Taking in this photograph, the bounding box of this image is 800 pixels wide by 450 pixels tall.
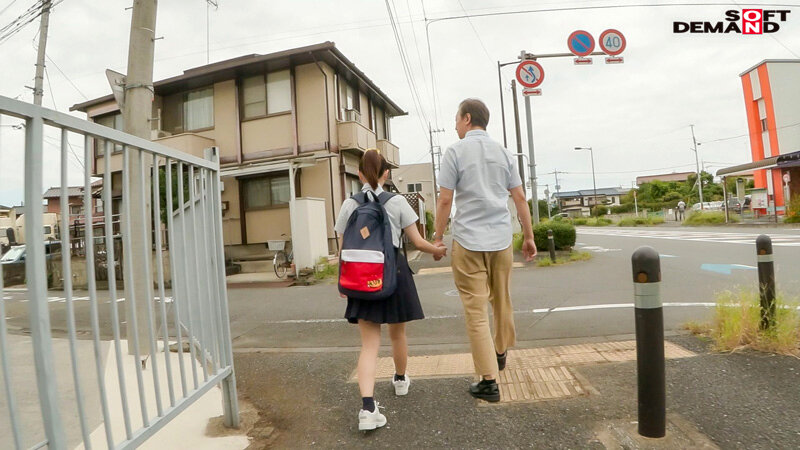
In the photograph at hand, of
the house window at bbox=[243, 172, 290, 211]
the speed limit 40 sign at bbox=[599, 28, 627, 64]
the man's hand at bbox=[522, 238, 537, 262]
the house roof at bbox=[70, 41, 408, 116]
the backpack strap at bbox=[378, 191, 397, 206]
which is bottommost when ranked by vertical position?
the man's hand at bbox=[522, 238, 537, 262]

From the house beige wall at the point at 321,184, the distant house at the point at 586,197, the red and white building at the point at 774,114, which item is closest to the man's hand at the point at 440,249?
the house beige wall at the point at 321,184

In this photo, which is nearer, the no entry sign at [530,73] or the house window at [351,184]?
the no entry sign at [530,73]

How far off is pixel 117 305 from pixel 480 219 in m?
2.15

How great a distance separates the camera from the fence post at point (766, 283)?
349cm

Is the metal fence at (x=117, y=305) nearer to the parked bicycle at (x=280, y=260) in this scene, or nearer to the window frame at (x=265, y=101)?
the parked bicycle at (x=280, y=260)

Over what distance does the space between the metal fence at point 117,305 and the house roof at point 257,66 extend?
426 inches

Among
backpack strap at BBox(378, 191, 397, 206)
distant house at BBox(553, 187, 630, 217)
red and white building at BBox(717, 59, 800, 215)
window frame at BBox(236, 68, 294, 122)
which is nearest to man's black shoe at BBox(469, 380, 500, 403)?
backpack strap at BBox(378, 191, 397, 206)

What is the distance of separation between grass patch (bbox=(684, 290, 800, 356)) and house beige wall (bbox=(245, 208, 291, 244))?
11.3 metres

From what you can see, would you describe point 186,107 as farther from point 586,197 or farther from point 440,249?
point 586,197

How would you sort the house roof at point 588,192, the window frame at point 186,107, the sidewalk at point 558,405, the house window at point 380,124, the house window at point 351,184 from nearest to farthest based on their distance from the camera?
the sidewalk at point 558,405 < the window frame at point 186,107 < the house window at point 351,184 < the house window at point 380,124 < the house roof at point 588,192

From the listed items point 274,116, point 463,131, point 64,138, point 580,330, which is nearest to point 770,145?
point 274,116

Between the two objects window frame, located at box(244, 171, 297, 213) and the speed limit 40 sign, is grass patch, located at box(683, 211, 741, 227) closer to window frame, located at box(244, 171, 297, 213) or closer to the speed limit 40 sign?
the speed limit 40 sign

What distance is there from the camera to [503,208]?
3.09m

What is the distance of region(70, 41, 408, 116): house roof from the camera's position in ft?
41.7
